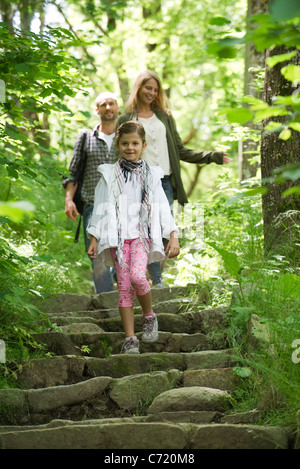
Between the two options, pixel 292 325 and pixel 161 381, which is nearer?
pixel 292 325

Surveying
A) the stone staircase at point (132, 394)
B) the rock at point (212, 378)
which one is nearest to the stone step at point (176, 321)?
the stone staircase at point (132, 394)

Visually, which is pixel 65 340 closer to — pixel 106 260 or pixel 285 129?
pixel 106 260

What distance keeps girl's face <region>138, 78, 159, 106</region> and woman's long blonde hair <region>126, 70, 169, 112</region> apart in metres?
0.03

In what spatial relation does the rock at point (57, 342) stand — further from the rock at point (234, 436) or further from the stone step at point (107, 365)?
the rock at point (234, 436)

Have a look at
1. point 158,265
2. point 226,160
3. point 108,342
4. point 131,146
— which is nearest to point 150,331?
point 108,342

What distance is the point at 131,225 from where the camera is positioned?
4457 millimetres

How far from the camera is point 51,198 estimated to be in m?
9.50

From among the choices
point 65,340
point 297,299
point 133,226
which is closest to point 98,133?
point 133,226

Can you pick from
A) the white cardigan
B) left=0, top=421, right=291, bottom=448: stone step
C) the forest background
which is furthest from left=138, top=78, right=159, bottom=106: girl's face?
left=0, top=421, right=291, bottom=448: stone step

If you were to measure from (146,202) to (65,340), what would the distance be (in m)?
1.32

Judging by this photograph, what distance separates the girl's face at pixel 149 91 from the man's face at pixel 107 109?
0.57 m

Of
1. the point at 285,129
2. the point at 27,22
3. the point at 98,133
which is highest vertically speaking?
the point at 27,22

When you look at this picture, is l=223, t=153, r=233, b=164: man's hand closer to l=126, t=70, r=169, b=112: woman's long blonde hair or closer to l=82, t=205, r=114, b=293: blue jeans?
l=126, t=70, r=169, b=112: woman's long blonde hair

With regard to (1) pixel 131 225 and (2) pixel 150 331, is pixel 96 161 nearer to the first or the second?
(1) pixel 131 225
